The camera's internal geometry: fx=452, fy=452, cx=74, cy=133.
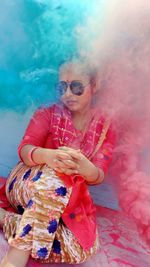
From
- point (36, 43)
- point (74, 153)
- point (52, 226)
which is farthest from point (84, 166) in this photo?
point (36, 43)

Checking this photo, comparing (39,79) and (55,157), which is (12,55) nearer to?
(39,79)

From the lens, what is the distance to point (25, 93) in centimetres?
110

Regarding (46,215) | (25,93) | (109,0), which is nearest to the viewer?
(46,215)

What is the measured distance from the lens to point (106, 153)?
3.49 ft

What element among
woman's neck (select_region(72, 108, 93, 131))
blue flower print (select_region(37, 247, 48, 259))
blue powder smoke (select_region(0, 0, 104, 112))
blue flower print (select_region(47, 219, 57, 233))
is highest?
blue powder smoke (select_region(0, 0, 104, 112))

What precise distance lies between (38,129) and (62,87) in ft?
0.38

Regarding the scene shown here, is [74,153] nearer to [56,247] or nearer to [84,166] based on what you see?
[84,166]

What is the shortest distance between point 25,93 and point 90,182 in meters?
0.27

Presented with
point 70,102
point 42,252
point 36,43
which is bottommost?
point 42,252

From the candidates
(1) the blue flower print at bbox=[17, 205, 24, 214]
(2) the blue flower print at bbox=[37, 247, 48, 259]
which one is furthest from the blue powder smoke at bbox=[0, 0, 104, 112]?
(2) the blue flower print at bbox=[37, 247, 48, 259]

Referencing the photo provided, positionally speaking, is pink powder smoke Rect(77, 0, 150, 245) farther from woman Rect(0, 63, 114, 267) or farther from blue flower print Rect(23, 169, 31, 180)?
blue flower print Rect(23, 169, 31, 180)

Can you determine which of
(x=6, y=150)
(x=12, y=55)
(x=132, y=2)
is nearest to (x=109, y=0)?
(x=132, y=2)

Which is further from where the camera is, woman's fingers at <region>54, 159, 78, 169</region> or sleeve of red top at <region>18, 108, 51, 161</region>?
sleeve of red top at <region>18, 108, 51, 161</region>

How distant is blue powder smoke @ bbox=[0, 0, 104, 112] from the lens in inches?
39.6
